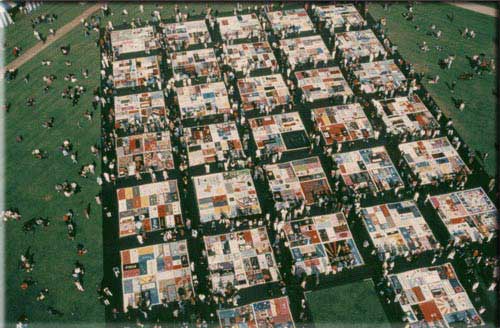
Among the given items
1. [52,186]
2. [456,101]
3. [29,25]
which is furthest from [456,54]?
[29,25]

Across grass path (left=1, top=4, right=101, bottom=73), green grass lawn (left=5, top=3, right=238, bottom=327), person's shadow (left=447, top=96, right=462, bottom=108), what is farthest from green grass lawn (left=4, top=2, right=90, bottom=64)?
person's shadow (left=447, top=96, right=462, bottom=108)

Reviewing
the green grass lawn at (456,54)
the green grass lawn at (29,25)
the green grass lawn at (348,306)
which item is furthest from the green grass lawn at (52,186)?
the green grass lawn at (456,54)

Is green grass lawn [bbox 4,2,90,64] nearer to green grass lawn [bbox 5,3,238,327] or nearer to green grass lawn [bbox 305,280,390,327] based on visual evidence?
green grass lawn [bbox 5,3,238,327]

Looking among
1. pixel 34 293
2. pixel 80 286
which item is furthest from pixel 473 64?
pixel 34 293

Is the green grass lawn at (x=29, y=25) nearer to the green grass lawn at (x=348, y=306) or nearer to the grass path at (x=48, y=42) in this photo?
the grass path at (x=48, y=42)

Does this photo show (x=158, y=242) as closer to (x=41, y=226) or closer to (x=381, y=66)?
(x=41, y=226)
